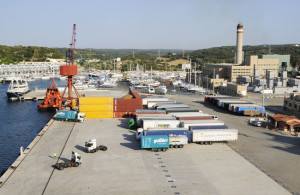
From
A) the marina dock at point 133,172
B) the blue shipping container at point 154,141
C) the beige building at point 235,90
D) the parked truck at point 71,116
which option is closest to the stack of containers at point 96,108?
the parked truck at point 71,116

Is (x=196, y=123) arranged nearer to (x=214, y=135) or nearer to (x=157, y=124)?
(x=214, y=135)

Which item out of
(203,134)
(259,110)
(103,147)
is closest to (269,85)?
(259,110)

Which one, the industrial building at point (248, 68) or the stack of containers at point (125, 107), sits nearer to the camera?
the stack of containers at point (125, 107)

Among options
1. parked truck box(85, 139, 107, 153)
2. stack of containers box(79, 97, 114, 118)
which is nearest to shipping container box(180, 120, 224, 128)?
parked truck box(85, 139, 107, 153)

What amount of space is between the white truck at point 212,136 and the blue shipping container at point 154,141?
4.05 metres

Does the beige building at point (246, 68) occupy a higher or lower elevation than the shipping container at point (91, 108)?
higher

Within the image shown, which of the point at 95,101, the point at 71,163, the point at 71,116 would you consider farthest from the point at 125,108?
the point at 71,163

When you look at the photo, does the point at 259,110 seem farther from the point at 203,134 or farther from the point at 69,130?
the point at 69,130

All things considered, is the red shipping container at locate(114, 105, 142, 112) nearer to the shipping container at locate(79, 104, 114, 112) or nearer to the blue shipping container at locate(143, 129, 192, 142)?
the shipping container at locate(79, 104, 114, 112)

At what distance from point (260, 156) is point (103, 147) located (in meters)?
15.5

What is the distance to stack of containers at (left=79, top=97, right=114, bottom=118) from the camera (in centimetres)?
4656

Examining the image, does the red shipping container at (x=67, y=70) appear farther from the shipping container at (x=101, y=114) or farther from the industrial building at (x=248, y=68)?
the industrial building at (x=248, y=68)

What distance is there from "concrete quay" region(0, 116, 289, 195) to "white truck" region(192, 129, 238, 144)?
70 cm

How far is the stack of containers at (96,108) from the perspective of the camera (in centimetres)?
4656
